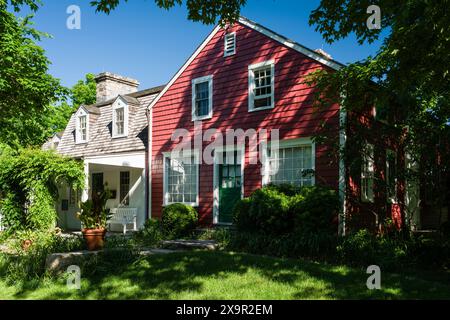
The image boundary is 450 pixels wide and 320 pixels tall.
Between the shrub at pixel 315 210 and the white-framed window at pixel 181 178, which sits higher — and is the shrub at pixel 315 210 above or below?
below

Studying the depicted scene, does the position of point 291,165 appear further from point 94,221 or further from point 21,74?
point 21,74

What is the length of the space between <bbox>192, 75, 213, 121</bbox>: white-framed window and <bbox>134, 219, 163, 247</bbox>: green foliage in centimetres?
393

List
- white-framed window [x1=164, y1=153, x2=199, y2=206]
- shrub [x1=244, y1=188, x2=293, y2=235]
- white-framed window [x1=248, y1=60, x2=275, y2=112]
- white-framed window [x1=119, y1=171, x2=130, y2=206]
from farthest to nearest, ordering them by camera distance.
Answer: white-framed window [x1=119, y1=171, x2=130, y2=206] → white-framed window [x1=164, y1=153, x2=199, y2=206] → white-framed window [x1=248, y1=60, x2=275, y2=112] → shrub [x1=244, y1=188, x2=293, y2=235]

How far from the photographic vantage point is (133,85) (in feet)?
77.5

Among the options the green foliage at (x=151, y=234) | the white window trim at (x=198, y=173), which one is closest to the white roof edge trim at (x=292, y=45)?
the white window trim at (x=198, y=173)

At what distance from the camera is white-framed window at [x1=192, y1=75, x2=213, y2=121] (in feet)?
48.3

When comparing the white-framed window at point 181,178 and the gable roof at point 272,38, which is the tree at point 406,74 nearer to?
the gable roof at point 272,38

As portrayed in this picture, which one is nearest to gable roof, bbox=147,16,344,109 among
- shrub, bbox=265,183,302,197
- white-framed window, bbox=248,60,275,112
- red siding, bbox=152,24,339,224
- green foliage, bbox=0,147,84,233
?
red siding, bbox=152,24,339,224

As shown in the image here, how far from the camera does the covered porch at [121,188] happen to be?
54.2 feet

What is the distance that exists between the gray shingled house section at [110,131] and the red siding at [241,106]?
1335 mm

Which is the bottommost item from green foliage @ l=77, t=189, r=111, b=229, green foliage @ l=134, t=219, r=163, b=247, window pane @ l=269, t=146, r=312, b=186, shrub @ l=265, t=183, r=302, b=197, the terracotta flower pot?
green foliage @ l=134, t=219, r=163, b=247

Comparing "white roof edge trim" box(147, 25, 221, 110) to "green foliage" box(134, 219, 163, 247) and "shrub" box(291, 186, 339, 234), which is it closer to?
"green foliage" box(134, 219, 163, 247)

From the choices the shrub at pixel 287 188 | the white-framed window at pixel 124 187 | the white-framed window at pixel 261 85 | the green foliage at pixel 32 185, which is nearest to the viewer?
the shrub at pixel 287 188
